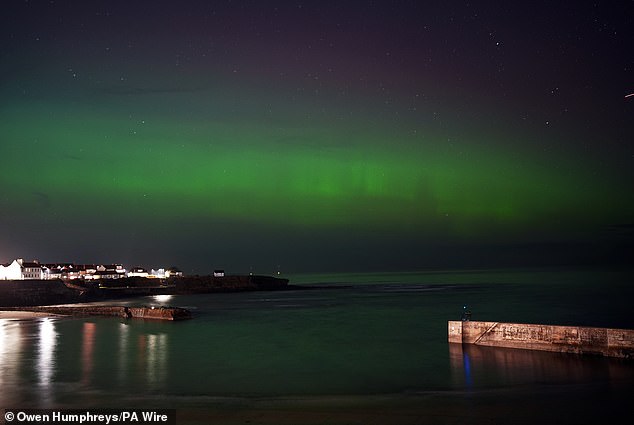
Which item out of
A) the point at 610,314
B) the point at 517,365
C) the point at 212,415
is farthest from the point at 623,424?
the point at 610,314

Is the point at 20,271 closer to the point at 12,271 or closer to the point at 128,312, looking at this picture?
the point at 12,271

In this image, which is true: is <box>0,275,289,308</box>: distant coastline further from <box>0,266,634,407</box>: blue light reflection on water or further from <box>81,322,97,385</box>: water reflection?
<box>0,266,634,407</box>: blue light reflection on water

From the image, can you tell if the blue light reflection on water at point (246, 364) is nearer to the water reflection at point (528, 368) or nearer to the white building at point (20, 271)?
the water reflection at point (528, 368)

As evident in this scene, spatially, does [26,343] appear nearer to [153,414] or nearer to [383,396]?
[153,414]

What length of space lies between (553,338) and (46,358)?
2855 centimetres

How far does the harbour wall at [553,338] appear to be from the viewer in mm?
24609

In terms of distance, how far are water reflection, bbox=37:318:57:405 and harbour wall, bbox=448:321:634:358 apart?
71.5 feet

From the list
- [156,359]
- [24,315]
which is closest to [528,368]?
[156,359]

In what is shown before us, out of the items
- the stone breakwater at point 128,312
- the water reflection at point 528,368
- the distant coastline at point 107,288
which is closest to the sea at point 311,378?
the water reflection at point 528,368

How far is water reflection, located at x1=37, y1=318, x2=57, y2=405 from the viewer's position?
22.9 m

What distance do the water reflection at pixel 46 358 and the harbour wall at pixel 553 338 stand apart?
21.8 metres

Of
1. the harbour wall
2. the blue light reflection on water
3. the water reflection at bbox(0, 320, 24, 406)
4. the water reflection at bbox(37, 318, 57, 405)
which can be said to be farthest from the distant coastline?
the harbour wall

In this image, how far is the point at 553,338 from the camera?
26.5 m

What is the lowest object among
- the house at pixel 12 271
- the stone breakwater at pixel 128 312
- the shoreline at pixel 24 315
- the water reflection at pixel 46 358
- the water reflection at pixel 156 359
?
the water reflection at pixel 156 359
